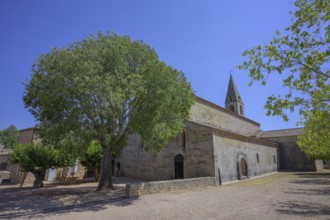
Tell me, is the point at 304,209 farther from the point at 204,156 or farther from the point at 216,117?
the point at 216,117

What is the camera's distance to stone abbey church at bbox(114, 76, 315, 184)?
18886 millimetres

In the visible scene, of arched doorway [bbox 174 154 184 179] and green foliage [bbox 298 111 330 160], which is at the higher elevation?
green foliage [bbox 298 111 330 160]

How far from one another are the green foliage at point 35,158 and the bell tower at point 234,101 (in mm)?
34840

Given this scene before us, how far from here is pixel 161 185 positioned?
45.3 feet

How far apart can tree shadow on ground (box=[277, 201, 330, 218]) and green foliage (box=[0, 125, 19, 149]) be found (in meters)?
65.4

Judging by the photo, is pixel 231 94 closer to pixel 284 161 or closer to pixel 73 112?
pixel 284 161

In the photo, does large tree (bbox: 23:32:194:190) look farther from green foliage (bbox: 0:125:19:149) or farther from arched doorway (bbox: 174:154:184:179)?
green foliage (bbox: 0:125:19:149)

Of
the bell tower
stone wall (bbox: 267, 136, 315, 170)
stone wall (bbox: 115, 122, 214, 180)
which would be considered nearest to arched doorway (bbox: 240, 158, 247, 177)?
stone wall (bbox: 115, 122, 214, 180)

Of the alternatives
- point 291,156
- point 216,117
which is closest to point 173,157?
point 216,117

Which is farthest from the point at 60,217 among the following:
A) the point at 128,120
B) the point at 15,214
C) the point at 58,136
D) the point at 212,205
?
the point at 128,120

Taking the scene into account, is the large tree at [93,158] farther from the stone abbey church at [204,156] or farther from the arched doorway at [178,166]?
the arched doorway at [178,166]

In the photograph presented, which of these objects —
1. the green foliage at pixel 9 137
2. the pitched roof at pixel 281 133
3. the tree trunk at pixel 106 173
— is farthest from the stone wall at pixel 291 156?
the green foliage at pixel 9 137

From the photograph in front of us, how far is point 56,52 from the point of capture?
12453mm

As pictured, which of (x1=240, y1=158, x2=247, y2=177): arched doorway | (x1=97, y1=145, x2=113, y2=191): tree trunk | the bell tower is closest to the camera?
(x1=97, y1=145, x2=113, y2=191): tree trunk
